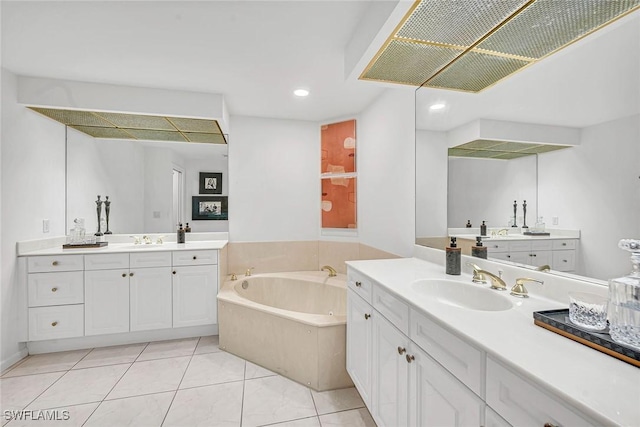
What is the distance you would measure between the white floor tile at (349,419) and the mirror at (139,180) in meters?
2.16

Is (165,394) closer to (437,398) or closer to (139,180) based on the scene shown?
(437,398)

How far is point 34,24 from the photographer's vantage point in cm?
164

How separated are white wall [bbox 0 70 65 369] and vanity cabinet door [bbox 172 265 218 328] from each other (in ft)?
3.85

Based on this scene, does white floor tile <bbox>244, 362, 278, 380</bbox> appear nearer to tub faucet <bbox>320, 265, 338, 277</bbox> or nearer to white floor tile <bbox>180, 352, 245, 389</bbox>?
white floor tile <bbox>180, 352, 245, 389</bbox>

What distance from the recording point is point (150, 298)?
2.54 metres

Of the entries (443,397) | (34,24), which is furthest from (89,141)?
(443,397)

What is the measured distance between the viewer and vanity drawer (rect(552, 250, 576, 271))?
113cm

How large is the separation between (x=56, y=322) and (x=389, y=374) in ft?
9.10

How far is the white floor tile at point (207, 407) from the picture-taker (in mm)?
1654

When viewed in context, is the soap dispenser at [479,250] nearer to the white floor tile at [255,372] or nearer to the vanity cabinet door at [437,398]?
the vanity cabinet door at [437,398]

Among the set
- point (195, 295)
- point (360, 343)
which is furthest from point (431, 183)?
point (195, 295)

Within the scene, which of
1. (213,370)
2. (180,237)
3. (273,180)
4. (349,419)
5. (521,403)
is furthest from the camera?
(273,180)

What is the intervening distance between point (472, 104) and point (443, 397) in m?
1.52

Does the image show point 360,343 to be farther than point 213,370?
No
